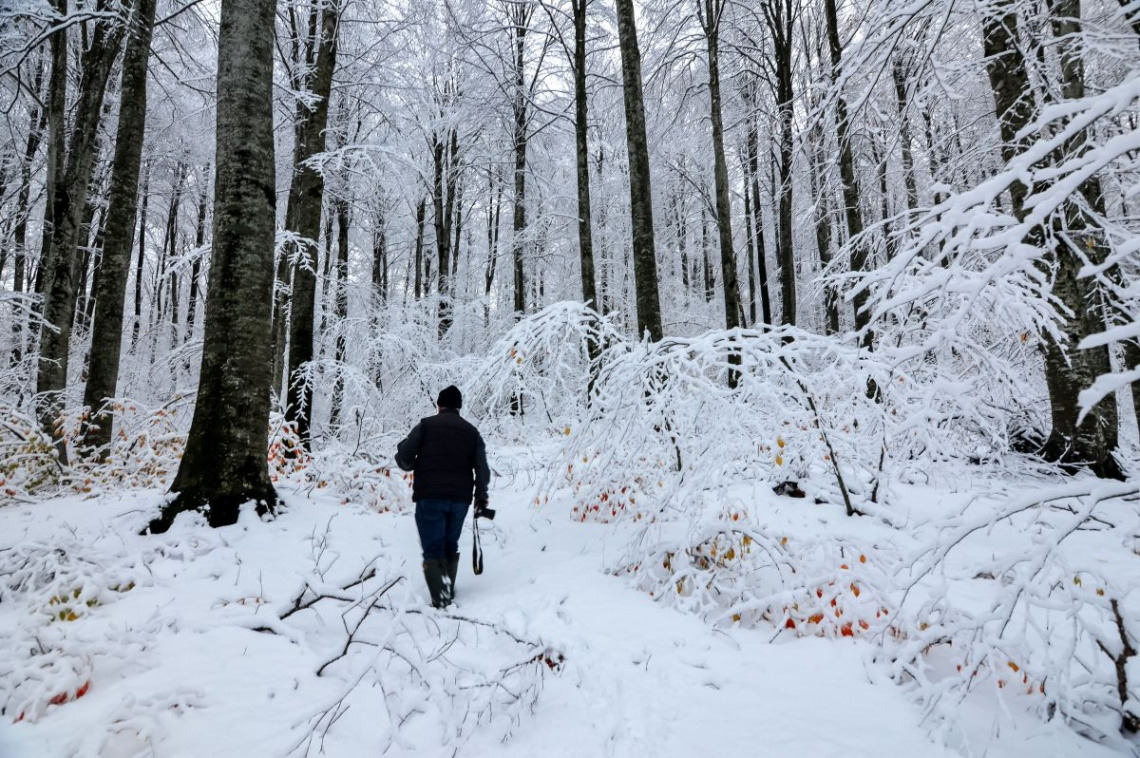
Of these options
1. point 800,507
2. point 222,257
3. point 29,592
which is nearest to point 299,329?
point 222,257

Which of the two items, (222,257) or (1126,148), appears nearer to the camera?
(1126,148)

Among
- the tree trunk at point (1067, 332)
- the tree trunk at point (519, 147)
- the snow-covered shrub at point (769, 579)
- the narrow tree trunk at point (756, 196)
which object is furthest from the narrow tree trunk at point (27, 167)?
the tree trunk at point (1067, 332)

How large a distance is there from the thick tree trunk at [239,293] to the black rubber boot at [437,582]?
1691mm

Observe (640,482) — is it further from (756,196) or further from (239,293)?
(756,196)

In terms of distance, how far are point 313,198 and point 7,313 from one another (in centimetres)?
649

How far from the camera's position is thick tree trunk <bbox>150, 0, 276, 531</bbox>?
4.50m

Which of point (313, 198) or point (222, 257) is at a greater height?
point (313, 198)

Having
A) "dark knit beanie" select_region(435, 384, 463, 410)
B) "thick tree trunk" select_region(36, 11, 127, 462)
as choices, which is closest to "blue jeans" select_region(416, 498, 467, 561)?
"dark knit beanie" select_region(435, 384, 463, 410)

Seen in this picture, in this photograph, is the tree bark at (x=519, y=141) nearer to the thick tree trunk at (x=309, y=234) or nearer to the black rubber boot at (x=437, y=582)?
the thick tree trunk at (x=309, y=234)

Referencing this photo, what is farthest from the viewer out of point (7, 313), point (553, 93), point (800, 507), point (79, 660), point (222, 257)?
point (553, 93)

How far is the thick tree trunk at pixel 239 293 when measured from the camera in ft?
14.8

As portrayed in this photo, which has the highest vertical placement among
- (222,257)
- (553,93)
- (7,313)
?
(553,93)

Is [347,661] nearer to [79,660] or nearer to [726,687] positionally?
[79,660]

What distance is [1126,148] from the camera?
1.52 meters
